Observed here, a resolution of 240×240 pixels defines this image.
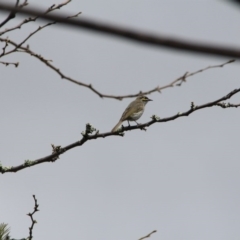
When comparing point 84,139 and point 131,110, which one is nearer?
point 84,139

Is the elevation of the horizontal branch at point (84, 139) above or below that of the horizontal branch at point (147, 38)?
above

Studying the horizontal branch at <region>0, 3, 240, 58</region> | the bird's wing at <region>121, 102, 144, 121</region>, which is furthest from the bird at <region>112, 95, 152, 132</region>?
the horizontal branch at <region>0, 3, 240, 58</region>

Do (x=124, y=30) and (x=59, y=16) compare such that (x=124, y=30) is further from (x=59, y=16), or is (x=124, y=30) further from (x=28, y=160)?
(x=28, y=160)

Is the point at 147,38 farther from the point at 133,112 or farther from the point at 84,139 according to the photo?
the point at 133,112

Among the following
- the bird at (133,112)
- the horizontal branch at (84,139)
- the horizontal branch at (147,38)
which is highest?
the bird at (133,112)

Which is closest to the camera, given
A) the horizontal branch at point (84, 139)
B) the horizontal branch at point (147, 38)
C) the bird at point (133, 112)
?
the horizontal branch at point (147, 38)

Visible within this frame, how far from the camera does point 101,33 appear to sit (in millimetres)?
908

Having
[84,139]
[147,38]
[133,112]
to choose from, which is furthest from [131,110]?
[147,38]

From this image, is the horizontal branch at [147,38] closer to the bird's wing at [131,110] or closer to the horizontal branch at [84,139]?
the horizontal branch at [84,139]

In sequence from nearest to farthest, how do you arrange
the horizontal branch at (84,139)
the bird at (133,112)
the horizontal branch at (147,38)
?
the horizontal branch at (147,38), the horizontal branch at (84,139), the bird at (133,112)

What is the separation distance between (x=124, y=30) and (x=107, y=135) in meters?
4.94

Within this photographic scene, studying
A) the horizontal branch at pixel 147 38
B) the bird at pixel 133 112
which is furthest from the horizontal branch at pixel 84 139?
the bird at pixel 133 112

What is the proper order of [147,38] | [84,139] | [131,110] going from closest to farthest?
[147,38] → [84,139] → [131,110]

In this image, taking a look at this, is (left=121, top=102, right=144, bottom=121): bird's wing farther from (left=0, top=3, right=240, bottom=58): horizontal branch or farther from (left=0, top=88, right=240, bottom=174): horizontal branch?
(left=0, top=3, right=240, bottom=58): horizontal branch
